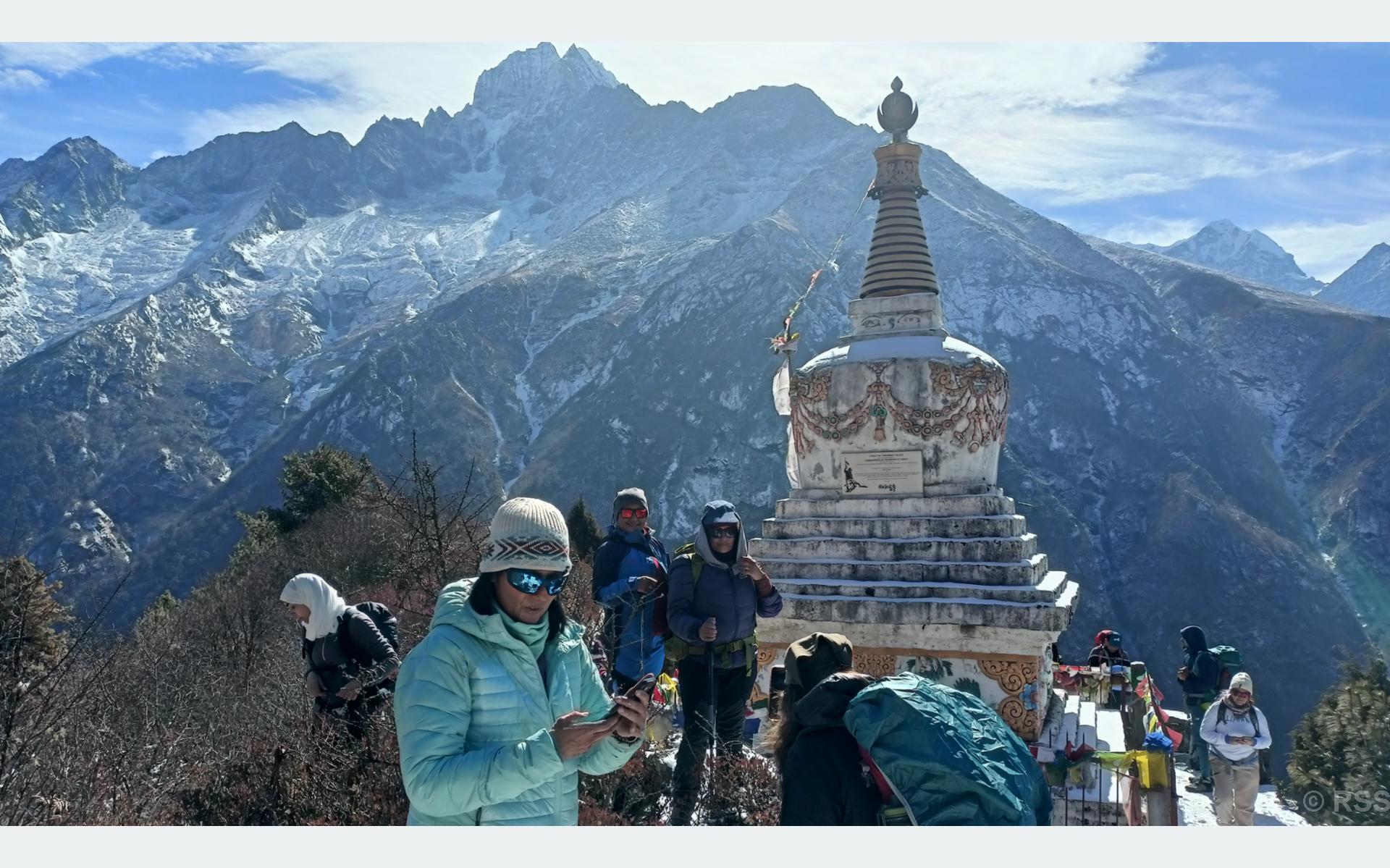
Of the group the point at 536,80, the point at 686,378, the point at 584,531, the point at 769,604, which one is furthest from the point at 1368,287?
the point at 536,80

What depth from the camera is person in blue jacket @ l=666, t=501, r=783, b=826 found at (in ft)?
18.6

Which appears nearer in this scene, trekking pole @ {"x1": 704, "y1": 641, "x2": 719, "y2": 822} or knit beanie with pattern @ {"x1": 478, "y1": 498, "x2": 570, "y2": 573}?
knit beanie with pattern @ {"x1": 478, "y1": 498, "x2": 570, "y2": 573}

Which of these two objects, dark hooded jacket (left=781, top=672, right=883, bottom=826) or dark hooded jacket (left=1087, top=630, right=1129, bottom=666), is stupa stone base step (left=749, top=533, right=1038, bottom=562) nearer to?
dark hooded jacket (left=1087, top=630, right=1129, bottom=666)

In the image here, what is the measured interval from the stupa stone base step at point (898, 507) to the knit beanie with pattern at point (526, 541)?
7.71 metres

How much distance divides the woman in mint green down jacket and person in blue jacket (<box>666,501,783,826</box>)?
2.68 m

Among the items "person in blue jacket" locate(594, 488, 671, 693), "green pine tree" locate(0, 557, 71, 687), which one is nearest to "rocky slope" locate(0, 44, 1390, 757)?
"green pine tree" locate(0, 557, 71, 687)

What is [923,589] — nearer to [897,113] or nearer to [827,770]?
[827,770]

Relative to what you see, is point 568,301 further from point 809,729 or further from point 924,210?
point 809,729

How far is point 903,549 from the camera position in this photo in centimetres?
977

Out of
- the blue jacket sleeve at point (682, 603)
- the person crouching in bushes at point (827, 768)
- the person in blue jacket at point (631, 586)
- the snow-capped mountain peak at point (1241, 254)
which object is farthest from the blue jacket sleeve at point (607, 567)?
the snow-capped mountain peak at point (1241, 254)

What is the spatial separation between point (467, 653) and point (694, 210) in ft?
405

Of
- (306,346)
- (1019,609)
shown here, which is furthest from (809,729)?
(306,346)
